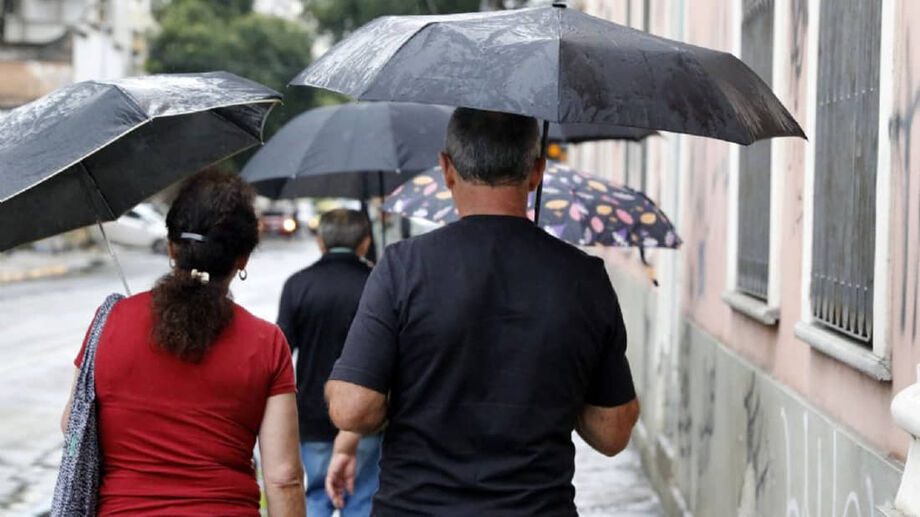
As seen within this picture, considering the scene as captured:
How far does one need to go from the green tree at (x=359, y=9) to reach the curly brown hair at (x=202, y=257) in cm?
3369

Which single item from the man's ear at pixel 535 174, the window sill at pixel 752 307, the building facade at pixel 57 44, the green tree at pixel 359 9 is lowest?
the window sill at pixel 752 307

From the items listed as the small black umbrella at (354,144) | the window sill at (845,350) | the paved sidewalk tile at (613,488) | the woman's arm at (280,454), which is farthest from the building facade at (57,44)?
the woman's arm at (280,454)

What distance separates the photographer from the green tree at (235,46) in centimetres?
5022

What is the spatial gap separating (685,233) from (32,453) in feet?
16.2

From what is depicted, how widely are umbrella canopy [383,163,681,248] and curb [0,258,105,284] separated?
24943mm

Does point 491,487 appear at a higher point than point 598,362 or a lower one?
lower

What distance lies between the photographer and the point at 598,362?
3.23 meters

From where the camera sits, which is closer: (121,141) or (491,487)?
(491,487)

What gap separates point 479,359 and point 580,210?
2.59m

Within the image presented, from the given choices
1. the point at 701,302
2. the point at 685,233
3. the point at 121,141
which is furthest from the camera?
the point at 685,233

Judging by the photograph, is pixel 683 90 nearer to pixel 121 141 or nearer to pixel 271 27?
pixel 121 141

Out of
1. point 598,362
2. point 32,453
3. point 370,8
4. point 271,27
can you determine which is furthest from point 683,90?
point 271,27

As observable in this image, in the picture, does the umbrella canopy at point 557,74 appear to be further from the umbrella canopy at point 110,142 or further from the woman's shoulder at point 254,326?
the woman's shoulder at point 254,326

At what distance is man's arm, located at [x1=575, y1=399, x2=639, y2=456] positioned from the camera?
3277 mm
